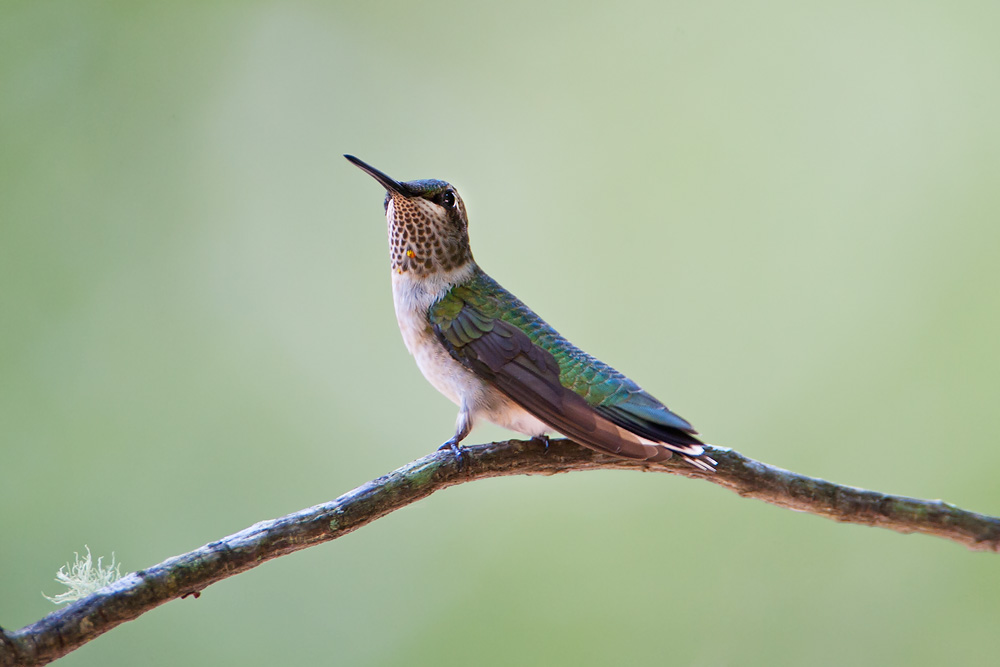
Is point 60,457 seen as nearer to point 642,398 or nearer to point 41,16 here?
point 41,16

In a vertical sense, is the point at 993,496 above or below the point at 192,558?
above

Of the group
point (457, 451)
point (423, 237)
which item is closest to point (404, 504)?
point (457, 451)

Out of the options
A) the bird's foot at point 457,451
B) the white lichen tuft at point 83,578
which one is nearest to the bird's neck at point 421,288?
the bird's foot at point 457,451

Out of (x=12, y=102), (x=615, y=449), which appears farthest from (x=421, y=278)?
(x=12, y=102)

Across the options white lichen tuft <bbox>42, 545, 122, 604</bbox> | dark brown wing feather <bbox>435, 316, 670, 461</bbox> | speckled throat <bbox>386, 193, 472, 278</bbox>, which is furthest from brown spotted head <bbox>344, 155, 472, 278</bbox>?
white lichen tuft <bbox>42, 545, 122, 604</bbox>

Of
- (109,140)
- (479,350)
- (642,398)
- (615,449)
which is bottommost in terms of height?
(615,449)

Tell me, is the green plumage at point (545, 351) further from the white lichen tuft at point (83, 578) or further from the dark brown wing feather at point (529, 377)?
the white lichen tuft at point (83, 578)

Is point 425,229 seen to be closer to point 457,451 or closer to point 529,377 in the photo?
point 529,377

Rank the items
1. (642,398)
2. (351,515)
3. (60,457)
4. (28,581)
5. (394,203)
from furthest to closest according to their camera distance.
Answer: (60,457) < (28,581) < (394,203) < (642,398) < (351,515)

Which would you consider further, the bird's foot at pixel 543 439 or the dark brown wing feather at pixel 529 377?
the bird's foot at pixel 543 439
